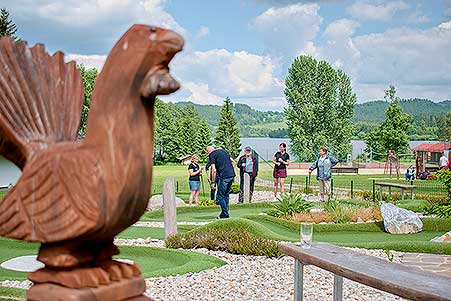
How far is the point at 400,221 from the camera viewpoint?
1230cm

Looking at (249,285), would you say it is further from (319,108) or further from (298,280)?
(319,108)

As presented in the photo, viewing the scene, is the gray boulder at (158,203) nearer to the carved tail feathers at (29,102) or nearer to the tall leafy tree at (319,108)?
the carved tail feathers at (29,102)


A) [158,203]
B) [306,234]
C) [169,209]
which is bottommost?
[158,203]

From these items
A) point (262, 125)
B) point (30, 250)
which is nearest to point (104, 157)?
point (30, 250)

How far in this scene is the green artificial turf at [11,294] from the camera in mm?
5901

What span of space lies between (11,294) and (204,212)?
34.9 ft

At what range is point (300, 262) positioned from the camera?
5945 mm

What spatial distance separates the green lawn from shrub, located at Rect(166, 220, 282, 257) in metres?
0.67

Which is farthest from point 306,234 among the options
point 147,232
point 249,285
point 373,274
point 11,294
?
point 147,232


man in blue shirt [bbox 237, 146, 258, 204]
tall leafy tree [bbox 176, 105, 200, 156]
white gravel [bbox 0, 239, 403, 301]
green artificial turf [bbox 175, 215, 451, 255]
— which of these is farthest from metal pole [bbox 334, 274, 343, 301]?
tall leafy tree [bbox 176, 105, 200, 156]

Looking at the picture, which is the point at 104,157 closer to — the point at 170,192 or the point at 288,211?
the point at 170,192

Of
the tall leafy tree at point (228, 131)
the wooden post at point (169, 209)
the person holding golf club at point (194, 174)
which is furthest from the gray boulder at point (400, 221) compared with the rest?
the tall leafy tree at point (228, 131)

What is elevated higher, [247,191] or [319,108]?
[319,108]

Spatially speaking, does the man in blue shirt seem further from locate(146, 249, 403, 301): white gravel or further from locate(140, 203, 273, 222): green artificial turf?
locate(146, 249, 403, 301): white gravel
